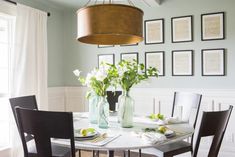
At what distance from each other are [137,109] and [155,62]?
80 cm

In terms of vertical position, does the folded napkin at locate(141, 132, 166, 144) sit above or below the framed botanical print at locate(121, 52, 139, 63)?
below

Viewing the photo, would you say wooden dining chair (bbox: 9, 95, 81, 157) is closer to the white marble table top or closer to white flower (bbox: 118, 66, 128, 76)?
the white marble table top

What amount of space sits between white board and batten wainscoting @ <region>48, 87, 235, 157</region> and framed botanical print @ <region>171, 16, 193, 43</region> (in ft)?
2.51

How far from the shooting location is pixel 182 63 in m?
3.52

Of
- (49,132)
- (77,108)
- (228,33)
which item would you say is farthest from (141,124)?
(77,108)

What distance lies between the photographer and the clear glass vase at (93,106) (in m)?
2.13

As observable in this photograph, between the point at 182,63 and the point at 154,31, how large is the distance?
0.66 m

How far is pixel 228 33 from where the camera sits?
3236mm

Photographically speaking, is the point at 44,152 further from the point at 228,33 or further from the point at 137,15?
Answer: the point at 228,33

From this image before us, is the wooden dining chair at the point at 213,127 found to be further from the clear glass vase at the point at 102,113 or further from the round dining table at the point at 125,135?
the clear glass vase at the point at 102,113

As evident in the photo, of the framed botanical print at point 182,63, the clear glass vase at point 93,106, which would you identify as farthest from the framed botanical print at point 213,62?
the clear glass vase at point 93,106

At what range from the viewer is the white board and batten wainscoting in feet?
10.6

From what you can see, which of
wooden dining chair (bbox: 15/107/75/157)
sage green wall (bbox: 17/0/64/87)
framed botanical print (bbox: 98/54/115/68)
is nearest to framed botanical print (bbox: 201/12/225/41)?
framed botanical print (bbox: 98/54/115/68)

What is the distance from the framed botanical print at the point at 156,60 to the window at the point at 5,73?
198cm
